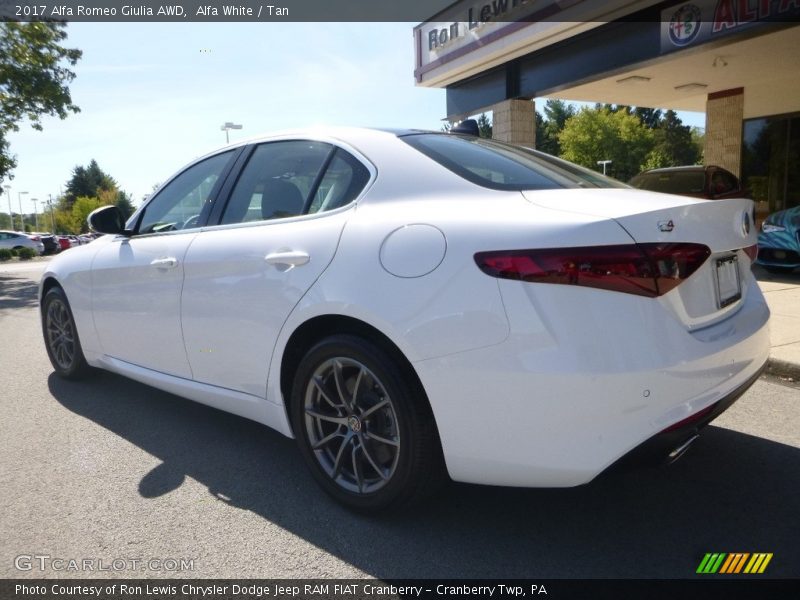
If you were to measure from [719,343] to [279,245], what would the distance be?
178 centimetres

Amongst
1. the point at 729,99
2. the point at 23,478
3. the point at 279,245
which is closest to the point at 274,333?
the point at 279,245

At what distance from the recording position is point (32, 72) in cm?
1792

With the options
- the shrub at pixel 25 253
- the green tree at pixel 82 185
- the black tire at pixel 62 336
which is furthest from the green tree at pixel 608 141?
the green tree at pixel 82 185

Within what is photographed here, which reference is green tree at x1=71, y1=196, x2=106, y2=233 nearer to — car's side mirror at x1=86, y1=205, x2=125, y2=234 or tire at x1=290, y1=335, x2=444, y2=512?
car's side mirror at x1=86, y1=205, x2=125, y2=234

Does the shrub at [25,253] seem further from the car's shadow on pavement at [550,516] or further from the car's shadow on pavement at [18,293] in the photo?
the car's shadow on pavement at [550,516]

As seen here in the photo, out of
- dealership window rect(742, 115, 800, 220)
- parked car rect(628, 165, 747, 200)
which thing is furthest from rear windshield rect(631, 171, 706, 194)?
dealership window rect(742, 115, 800, 220)

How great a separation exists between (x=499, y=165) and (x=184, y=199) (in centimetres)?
202

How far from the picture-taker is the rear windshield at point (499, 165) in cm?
242

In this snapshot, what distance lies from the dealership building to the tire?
815 centimetres

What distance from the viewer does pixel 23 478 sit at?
9.87ft

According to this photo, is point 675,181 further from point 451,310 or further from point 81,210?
point 81,210

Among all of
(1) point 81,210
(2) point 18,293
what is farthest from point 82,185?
(2) point 18,293

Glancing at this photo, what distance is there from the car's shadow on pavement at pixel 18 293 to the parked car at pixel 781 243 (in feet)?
38.5

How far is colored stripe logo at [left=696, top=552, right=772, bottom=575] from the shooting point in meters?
2.08
